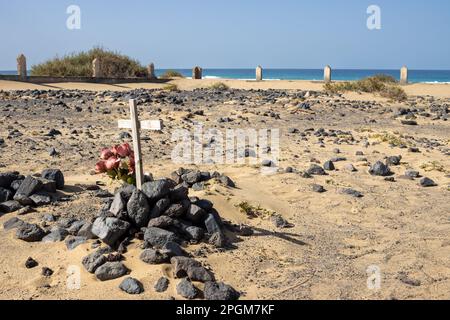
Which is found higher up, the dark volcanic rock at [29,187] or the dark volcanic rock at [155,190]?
the dark volcanic rock at [155,190]

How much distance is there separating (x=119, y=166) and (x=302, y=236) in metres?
2.23

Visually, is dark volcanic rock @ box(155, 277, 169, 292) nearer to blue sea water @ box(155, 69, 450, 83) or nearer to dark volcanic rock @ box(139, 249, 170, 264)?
dark volcanic rock @ box(139, 249, 170, 264)

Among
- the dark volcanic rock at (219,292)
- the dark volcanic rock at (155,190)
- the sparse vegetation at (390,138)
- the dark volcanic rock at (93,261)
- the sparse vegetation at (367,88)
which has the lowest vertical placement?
the dark volcanic rock at (219,292)

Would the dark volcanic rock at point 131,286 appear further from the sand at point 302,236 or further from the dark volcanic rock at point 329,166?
the dark volcanic rock at point 329,166

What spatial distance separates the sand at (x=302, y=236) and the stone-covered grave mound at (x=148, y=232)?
0.11 meters

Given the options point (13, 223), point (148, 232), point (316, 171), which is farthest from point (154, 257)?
point (316, 171)

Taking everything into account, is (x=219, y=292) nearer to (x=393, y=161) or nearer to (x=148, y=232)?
(x=148, y=232)

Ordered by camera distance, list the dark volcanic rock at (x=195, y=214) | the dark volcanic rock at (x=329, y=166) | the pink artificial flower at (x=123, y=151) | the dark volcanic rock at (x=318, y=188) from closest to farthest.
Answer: the dark volcanic rock at (x=195, y=214) → the pink artificial flower at (x=123, y=151) → the dark volcanic rock at (x=318, y=188) → the dark volcanic rock at (x=329, y=166)

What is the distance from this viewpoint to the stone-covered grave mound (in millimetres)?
4555

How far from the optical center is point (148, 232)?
200 inches

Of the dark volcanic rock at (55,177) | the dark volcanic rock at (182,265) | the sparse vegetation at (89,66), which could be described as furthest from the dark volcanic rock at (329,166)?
the sparse vegetation at (89,66)

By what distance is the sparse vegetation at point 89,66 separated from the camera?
32.2 m
